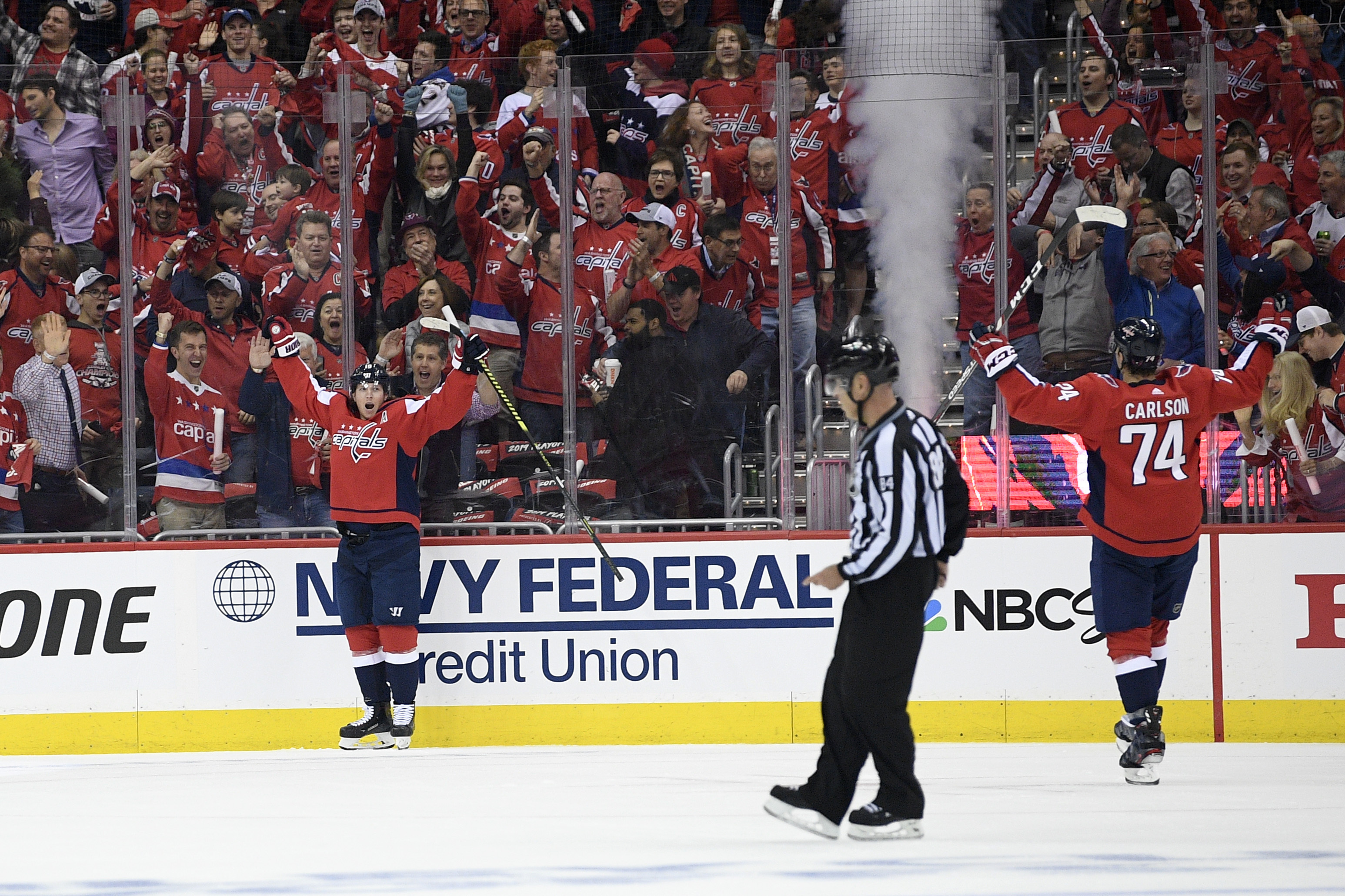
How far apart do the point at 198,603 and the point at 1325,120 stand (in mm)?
5009

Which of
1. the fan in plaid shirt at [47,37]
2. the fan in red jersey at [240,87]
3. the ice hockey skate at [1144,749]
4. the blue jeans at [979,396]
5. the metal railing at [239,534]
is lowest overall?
the ice hockey skate at [1144,749]

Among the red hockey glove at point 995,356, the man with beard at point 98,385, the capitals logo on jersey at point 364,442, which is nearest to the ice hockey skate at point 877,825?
the red hockey glove at point 995,356

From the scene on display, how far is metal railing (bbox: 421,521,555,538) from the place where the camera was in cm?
597

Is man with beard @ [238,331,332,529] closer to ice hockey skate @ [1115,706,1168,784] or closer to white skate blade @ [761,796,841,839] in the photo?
white skate blade @ [761,796,841,839]

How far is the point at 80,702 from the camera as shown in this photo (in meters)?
5.84

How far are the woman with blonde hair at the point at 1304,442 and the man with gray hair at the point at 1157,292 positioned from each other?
A: 326mm

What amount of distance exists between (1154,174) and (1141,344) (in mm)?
1488

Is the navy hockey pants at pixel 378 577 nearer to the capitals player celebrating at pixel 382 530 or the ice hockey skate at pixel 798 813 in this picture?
the capitals player celebrating at pixel 382 530

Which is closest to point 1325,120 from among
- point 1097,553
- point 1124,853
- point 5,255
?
point 1097,553

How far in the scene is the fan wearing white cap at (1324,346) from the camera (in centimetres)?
578

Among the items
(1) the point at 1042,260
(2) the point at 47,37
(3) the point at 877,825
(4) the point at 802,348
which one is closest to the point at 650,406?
(4) the point at 802,348

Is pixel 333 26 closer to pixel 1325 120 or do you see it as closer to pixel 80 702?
pixel 80 702

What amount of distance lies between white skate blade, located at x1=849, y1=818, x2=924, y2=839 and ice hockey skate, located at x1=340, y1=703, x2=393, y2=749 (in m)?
2.54

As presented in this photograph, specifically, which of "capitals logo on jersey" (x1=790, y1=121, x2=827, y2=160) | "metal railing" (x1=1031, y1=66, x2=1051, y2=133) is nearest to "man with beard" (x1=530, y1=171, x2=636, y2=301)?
"capitals logo on jersey" (x1=790, y1=121, x2=827, y2=160)
